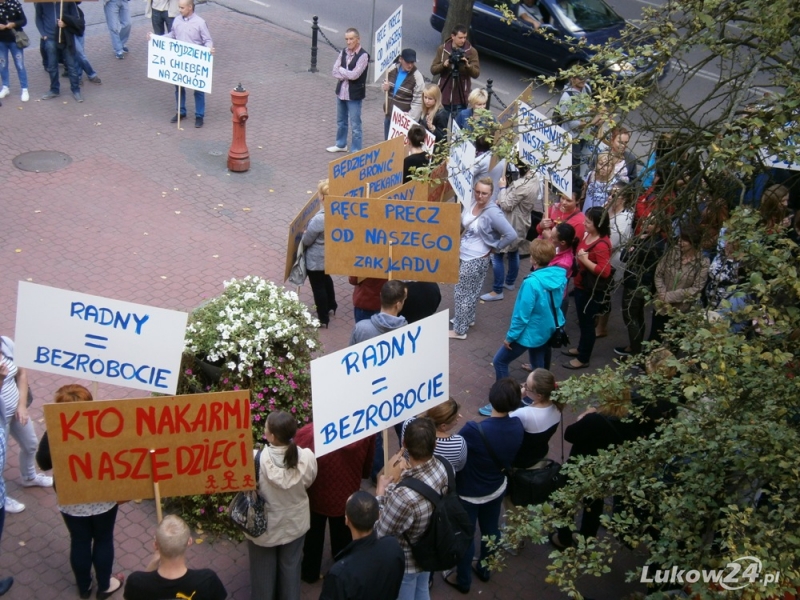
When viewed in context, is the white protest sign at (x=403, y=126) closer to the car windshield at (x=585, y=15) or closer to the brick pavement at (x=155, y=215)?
the brick pavement at (x=155, y=215)

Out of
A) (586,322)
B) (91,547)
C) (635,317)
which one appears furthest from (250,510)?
(635,317)

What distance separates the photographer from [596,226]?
321 inches

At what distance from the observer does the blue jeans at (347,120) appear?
12406 millimetres

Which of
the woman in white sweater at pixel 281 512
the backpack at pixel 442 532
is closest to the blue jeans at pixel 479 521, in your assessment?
the backpack at pixel 442 532

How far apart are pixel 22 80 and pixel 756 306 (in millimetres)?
11891

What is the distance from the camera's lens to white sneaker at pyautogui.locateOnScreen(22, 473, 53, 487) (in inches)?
259

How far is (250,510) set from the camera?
17.0ft

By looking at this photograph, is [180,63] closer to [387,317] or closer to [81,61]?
[81,61]

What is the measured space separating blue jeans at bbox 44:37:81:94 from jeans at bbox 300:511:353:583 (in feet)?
32.4

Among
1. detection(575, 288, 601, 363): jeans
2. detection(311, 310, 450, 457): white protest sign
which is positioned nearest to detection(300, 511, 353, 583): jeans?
detection(311, 310, 450, 457): white protest sign

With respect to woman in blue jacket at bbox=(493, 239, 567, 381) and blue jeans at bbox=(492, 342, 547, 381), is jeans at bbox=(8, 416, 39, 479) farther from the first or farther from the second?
blue jeans at bbox=(492, 342, 547, 381)

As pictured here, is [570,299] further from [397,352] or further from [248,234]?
[397,352]

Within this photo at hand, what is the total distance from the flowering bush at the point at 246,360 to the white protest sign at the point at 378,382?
3.94 ft

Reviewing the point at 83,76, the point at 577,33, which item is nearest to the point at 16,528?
the point at 83,76
